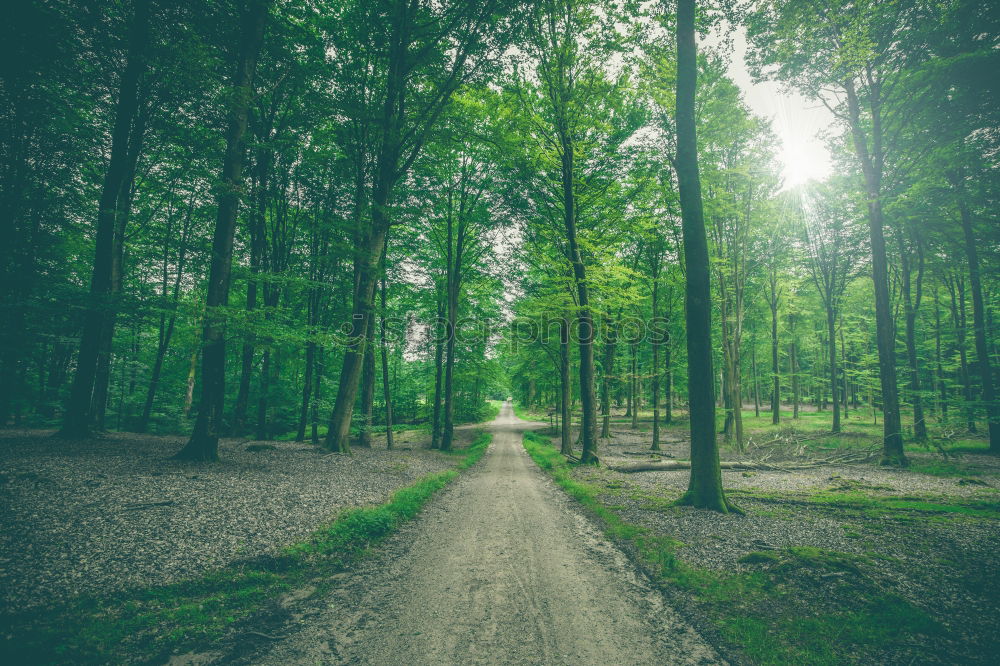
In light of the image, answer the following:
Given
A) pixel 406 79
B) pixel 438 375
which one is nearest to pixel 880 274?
pixel 406 79

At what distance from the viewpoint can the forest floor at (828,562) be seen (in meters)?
3.35

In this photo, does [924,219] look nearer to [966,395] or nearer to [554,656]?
[966,395]

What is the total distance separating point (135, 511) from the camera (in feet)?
18.9

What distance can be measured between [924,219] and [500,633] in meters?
26.6

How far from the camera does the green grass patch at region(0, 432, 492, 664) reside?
302 centimetres

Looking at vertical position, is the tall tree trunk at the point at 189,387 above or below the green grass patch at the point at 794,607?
above

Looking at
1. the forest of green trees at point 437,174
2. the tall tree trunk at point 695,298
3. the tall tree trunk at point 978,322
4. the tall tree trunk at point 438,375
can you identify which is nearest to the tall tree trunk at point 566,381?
the forest of green trees at point 437,174

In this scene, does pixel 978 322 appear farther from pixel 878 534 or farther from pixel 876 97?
pixel 878 534

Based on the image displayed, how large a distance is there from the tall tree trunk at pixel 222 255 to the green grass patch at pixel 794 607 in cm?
1114

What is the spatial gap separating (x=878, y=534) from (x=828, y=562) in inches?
93.4

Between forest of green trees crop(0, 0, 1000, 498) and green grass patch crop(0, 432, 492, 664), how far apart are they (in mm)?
6125

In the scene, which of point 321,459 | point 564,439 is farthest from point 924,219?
point 321,459

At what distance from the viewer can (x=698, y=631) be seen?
368 centimetres

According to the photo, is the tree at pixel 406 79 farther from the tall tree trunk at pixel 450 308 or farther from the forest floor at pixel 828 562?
the forest floor at pixel 828 562
